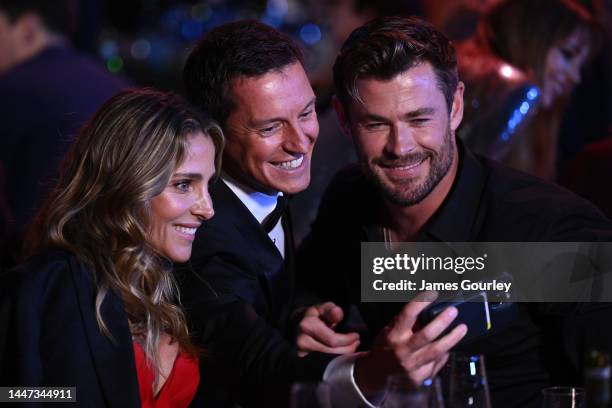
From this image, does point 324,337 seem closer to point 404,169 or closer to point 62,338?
point 404,169

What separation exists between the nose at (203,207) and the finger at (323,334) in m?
0.35

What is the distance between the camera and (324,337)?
241 centimetres

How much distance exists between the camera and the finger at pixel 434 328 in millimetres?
1961

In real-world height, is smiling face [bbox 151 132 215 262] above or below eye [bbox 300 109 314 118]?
below

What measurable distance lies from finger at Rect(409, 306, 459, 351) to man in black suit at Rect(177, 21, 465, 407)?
369 millimetres

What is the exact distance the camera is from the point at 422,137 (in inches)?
102

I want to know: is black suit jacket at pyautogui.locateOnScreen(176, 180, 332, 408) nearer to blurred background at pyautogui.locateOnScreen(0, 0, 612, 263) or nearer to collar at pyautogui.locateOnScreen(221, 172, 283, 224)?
collar at pyautogui.locateOnScreen(221, 172, 283, 224)

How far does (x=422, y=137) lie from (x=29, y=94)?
75.2 inches

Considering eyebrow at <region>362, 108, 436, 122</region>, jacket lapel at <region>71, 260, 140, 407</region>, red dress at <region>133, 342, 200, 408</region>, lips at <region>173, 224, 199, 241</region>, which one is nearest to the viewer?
jacket lapel at <region>71, 260, 140, 407</region>

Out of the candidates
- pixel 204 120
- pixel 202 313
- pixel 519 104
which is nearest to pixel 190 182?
pixel 204 120

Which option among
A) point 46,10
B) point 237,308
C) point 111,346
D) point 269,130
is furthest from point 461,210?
point 46,10

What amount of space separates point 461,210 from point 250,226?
55 cm

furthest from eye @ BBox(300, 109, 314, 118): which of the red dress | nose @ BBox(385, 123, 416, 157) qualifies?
the red dress

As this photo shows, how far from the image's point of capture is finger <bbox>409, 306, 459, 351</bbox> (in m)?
1.96
